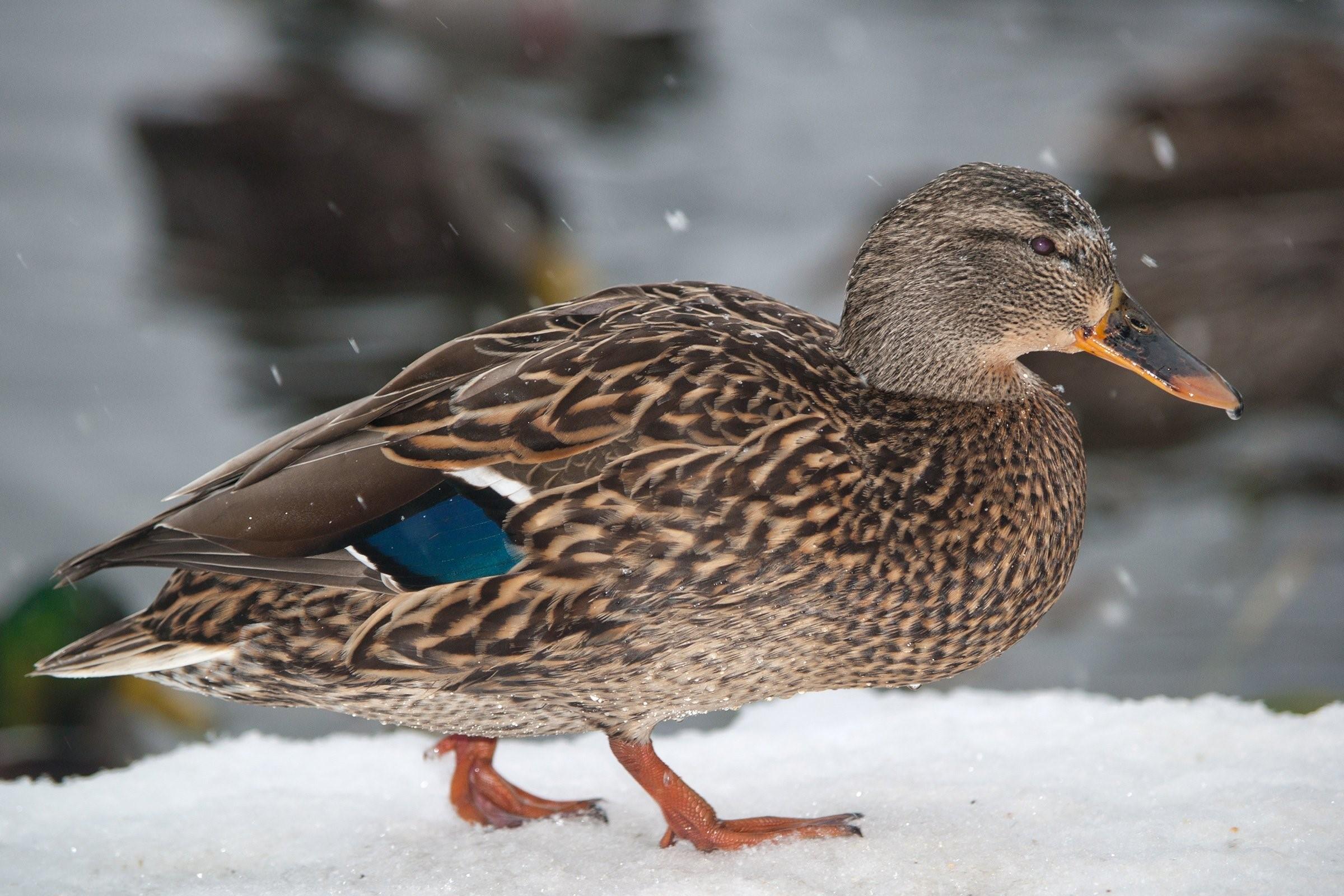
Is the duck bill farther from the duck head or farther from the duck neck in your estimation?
the duck neck

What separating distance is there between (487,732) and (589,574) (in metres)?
0.55

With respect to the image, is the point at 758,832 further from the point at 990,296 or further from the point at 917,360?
the point at 990,296

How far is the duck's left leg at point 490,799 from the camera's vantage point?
10.5 feet

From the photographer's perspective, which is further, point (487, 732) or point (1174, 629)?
point (1174, 629)

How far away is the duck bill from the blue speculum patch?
1351 millimetres

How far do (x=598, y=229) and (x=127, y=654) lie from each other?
8.05 m

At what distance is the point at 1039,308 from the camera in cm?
293

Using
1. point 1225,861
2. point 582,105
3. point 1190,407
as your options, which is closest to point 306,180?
point 582,105

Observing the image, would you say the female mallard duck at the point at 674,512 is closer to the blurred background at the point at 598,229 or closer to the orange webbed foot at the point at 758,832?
the orange webbed foot at the point at 758,832

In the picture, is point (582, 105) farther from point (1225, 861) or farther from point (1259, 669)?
point (1225, 861)

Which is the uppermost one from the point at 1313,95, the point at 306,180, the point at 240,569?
the point at 1313,95

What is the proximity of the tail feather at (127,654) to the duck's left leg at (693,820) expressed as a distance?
874 mm

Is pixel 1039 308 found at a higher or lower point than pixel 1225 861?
higher

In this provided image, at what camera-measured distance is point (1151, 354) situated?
9.73 feet
